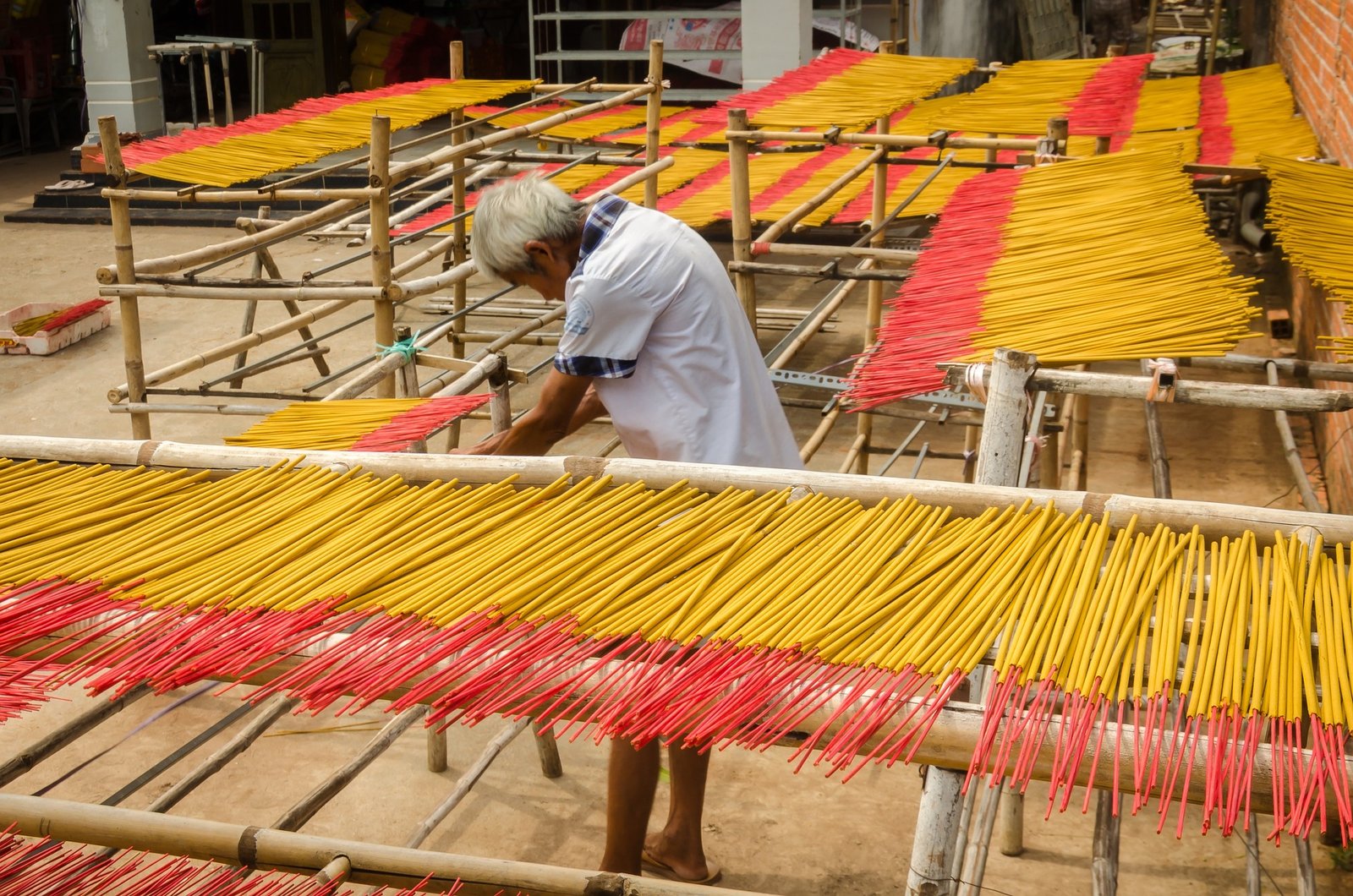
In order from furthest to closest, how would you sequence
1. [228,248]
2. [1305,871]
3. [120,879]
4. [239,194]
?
[228,248], [239,194], [1305,871], [120,879]

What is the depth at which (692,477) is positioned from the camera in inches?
84.0

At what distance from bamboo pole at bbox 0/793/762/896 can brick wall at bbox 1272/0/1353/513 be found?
3.28 m

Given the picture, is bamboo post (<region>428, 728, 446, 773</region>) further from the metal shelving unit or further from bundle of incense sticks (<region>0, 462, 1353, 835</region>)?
the metal shelving unit

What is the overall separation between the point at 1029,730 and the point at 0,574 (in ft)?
4.91

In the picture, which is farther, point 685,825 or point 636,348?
point 685,825

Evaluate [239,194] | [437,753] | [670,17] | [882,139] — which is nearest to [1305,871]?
[437,753]

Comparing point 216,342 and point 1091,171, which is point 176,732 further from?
point 216,342

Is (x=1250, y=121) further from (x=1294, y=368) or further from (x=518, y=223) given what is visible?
(x=518, y=223)

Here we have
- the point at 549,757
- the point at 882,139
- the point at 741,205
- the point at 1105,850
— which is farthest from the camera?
the point at 741,205

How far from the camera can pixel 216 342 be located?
8109mm

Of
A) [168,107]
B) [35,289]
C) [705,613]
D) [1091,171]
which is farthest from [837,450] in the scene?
[168,107]

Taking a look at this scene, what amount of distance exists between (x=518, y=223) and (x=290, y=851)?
1.52 metres

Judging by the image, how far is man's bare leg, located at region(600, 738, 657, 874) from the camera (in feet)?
8.94

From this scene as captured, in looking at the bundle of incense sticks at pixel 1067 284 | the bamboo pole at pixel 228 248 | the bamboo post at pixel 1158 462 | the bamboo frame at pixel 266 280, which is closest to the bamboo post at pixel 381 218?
the bamboo frame at pixel 266 280
